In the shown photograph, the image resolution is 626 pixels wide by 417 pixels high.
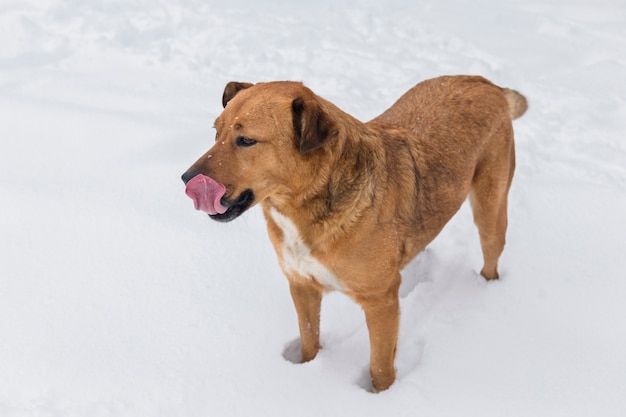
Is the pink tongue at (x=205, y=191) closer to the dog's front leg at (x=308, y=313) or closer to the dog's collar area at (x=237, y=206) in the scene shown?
the dog's collar area at (x=237, y=206)

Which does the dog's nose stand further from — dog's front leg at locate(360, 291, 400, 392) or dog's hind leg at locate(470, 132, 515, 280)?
dog's hind leg at locate(470, 132, 515, 280)

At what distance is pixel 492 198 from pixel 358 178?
4.65 feet

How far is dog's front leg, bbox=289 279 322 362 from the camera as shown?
12.5 feet

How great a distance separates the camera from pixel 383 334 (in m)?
3.67

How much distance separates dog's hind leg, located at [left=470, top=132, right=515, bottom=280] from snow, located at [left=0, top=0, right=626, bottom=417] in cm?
34

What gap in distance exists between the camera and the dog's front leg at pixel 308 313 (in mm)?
3803

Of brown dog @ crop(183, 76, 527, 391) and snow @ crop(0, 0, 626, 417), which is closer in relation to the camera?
brown dog @ crop(183, 76, 527, 391)

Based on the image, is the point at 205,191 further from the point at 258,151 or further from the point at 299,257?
the point at 299,257

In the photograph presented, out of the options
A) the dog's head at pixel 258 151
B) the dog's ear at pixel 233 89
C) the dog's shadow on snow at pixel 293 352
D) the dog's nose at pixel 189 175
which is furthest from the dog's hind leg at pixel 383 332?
the dog's ear at pixel 233 89

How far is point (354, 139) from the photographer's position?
10.8 feet

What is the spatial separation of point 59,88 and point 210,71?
1592 millimetres

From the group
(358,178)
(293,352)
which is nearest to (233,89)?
(358,178)

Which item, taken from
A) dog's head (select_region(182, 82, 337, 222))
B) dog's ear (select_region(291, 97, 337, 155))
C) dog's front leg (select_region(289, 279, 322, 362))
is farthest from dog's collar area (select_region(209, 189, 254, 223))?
dog's front leg (select_region(289, 279, 322, 362))

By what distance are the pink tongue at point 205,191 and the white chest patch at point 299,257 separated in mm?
439
